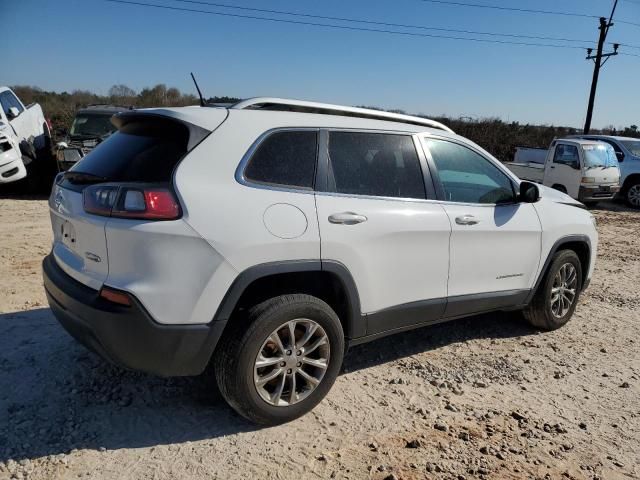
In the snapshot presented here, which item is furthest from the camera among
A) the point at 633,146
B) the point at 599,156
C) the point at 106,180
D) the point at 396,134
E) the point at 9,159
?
the point at 633,146

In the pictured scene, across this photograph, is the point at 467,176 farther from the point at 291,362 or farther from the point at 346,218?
the point at 291,362

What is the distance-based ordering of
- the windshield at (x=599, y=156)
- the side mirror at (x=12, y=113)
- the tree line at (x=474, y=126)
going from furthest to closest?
the tree line at (x=474, y=126) → the windshield at (x=599, y=156) → the side mirror at (x=12, y=113)

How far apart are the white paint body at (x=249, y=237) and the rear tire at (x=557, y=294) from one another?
1027 mm

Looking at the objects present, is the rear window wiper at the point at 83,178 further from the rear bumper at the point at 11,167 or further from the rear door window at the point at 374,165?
the rear bumper at the point at 11,167

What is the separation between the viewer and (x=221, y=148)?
2756 mm

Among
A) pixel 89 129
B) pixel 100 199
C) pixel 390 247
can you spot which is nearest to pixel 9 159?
pixel 89 129

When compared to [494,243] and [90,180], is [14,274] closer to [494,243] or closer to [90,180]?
[90,180]

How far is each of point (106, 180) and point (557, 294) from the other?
3870 mm

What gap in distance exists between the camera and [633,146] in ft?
49.0

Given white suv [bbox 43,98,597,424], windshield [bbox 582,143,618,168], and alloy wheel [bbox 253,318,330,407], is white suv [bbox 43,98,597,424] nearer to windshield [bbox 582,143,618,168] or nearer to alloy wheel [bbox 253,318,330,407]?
alloy wheel [bbox 253,318,330,407]

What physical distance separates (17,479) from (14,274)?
12.1 ft

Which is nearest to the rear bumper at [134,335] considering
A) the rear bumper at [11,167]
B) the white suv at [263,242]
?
the white suv at [263,242]

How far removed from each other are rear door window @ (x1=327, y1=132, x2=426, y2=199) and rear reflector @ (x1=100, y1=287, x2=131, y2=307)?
1.28m

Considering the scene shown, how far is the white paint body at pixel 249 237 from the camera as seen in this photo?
2.51 metres
